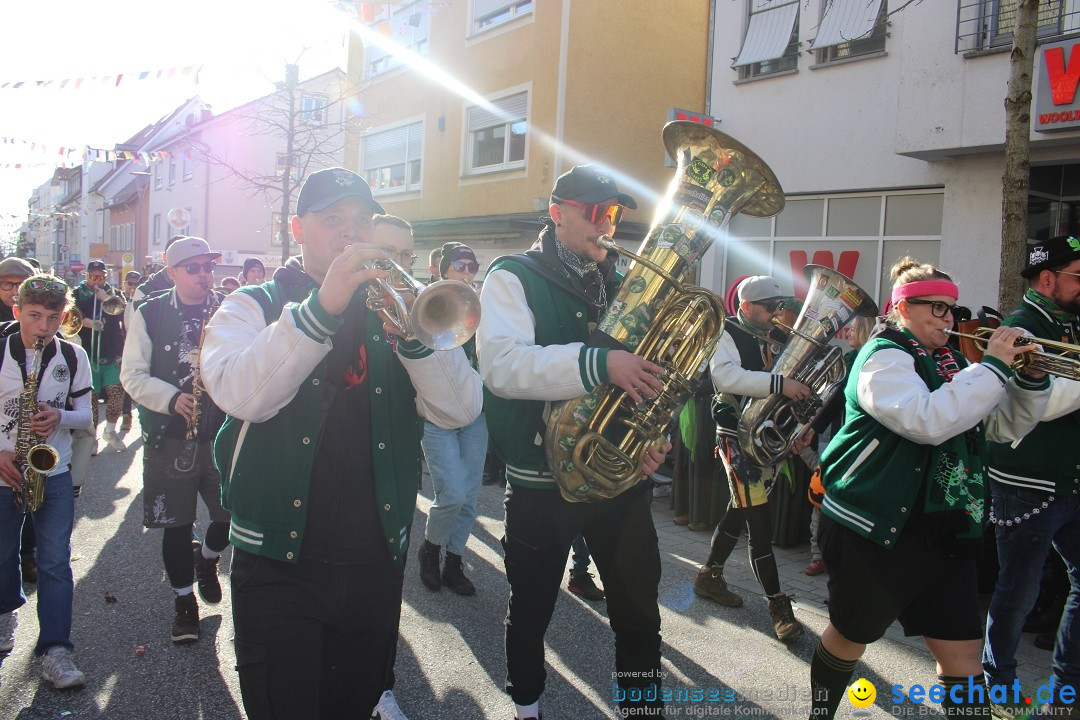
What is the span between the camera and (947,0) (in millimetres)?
9508

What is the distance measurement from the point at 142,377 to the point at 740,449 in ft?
11.5

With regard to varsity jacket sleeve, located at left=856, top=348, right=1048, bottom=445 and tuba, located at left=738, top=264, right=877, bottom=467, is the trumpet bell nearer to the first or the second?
varsity jacket sleeve, located at left=856, top=348, right=1048, bottom=445

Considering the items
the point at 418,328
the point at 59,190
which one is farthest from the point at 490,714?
the point at 59,190

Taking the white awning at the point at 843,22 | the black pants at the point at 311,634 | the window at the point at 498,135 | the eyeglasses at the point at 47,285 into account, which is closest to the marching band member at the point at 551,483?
the black pants at the point at 311,634

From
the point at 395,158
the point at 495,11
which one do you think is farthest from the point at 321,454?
the point at 395,158

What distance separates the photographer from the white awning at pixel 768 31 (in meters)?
11.4

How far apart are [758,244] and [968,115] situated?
384 cm

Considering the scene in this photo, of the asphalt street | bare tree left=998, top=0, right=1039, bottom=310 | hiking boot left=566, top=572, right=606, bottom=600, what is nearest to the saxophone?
the asphalt street

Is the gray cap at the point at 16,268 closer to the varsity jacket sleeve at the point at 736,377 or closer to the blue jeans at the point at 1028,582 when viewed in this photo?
the varsity jacket sleeve at the point at 736,377

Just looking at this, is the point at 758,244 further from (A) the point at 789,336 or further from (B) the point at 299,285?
(B) the point at 299,285

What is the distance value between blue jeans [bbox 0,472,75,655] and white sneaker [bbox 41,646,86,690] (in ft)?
0.17

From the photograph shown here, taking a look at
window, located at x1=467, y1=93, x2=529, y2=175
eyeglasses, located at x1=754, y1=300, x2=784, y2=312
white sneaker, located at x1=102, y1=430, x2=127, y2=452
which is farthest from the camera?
window, located at x1=467, y1=93, x2=529, y2=175

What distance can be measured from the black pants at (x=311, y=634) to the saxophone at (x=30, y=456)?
207 cm

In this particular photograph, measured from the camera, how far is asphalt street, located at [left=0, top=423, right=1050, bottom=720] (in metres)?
3.60
